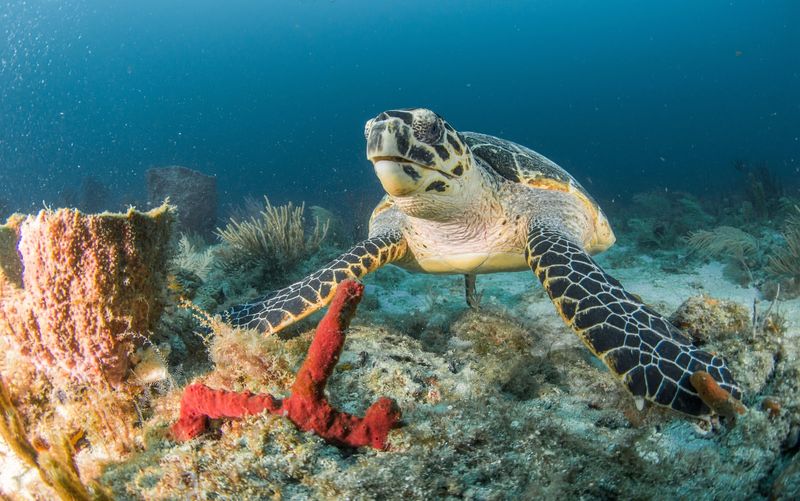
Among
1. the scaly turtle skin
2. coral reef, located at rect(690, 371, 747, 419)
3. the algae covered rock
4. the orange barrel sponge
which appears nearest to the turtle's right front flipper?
the scaly turtle skin

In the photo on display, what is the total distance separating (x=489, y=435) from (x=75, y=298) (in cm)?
198

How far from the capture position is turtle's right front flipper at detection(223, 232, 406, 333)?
8.83 feet

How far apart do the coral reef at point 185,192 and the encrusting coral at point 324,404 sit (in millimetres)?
11406

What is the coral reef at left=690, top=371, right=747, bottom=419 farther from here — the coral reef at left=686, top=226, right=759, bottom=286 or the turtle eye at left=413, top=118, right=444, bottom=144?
the coral reef at left=686, top=226, right=759, bottom=286

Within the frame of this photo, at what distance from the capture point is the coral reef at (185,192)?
11.5 m

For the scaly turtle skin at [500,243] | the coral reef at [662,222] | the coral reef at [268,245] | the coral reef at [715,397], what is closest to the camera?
the coral reef at [715,397]

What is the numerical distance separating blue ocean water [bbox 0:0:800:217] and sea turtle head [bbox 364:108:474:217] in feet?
182

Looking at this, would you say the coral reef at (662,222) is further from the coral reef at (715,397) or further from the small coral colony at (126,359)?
the coral reef at (715,397)

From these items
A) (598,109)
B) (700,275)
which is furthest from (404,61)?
(700,275)

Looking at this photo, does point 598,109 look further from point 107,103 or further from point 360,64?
point 107,103

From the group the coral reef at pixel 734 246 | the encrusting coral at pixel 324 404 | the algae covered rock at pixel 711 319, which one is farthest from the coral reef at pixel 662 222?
the encrusting coral at pixel 324 404

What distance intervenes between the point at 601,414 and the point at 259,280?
408cm

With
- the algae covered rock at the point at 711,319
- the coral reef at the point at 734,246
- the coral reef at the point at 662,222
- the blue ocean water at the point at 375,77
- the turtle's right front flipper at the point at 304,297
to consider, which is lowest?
the coral reef at the point at 662,222

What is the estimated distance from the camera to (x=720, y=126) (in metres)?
60.5
